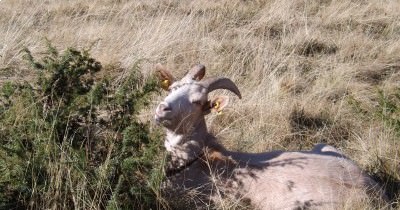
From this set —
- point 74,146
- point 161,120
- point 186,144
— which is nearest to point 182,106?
point 161,120

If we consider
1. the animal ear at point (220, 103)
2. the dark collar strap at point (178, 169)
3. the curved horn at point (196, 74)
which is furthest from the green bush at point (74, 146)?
the animal ear at point (220, 103)

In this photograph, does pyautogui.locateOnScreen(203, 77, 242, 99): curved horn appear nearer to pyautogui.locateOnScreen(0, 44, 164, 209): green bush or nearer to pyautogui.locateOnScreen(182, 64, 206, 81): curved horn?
pyautogui.locateOnScreen(182, 64, 206, 81): curved horn

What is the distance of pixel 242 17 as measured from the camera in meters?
9.57

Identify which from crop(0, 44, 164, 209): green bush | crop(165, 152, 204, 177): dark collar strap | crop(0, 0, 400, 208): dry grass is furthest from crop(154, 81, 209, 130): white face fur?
crop(0, 0, 400, 208): dry grass

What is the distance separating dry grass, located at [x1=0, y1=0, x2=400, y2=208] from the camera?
5.79m

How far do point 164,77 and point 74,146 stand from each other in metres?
1.10

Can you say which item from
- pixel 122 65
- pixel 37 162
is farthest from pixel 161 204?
pixel 122 65

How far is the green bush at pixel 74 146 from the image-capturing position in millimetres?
3838

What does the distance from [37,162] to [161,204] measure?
875 mm

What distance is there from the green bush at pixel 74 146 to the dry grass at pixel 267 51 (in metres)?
1.30

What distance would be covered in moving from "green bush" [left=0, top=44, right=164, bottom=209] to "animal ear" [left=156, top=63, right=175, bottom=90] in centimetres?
38

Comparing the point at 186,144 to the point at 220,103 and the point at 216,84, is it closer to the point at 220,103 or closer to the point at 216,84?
the point at 220,103

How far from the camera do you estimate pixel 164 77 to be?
4.98 metres

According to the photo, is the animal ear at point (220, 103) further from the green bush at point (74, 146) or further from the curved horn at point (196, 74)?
the green bush at point (74, 146)
